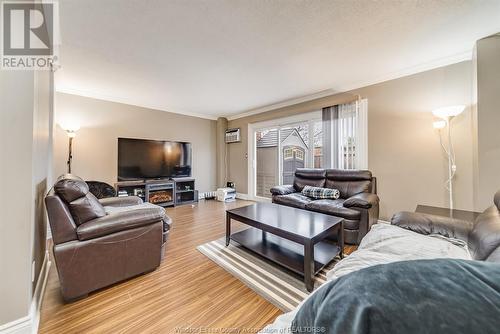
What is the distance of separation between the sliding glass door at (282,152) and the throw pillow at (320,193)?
2.71ft

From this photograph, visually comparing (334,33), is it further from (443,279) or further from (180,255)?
(180,255)

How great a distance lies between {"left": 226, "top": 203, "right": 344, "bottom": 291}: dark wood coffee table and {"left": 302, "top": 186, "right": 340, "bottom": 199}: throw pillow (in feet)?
3.18

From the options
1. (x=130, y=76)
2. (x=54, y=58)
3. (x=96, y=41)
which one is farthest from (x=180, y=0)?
(x=54, y=58)

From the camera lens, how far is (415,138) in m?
2.80

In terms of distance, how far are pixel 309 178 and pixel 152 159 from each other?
343cm

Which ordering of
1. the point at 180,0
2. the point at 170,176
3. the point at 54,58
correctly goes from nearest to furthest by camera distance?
1. the point at 180,0
2. the point at 54,58
3. the point at 170,176

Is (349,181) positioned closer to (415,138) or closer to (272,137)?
(415,138)

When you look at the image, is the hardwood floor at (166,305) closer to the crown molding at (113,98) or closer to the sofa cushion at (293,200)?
the sofa cushion at (293,200)

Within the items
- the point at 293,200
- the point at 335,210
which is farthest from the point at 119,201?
the point at 335,210

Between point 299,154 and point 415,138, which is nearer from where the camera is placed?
point 415,138

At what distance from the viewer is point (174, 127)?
16.0 ft

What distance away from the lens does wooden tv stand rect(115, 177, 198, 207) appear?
13.0 feet

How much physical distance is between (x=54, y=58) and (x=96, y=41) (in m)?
0.85

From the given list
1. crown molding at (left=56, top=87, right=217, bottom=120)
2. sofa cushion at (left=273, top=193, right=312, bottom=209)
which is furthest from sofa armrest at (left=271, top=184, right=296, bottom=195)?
crown molding at (left=56, top=87, right=217, bottom=120)
